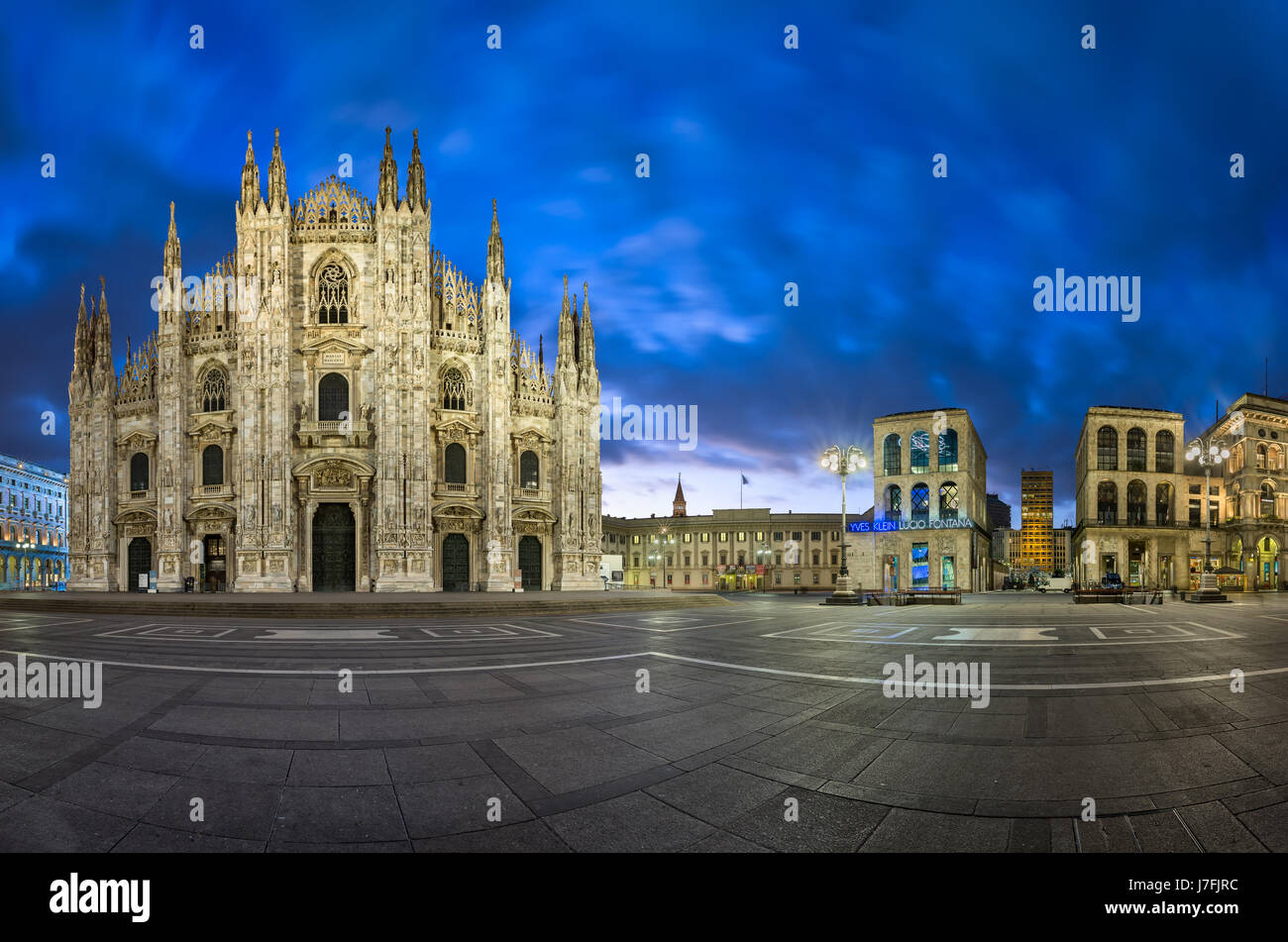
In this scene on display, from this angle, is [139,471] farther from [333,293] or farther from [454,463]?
[454,463]

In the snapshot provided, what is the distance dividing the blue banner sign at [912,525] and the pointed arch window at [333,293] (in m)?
50.4

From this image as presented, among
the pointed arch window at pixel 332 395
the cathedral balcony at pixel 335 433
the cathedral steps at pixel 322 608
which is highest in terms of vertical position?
the pointed arch window at pixel 332 395

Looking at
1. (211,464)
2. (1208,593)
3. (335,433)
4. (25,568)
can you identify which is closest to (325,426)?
(335,433)

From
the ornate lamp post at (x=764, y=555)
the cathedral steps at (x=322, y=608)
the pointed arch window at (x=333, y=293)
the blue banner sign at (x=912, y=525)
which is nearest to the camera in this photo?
the cathedral steps at (x=322, y=608)

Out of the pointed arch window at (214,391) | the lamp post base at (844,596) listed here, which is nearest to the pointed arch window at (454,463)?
the pointed arch window at (214,391)

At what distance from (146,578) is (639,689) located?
148 feet

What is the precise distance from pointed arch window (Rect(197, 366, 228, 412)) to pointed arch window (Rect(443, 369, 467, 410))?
14011 mm

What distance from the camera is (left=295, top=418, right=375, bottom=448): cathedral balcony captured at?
1552 inches

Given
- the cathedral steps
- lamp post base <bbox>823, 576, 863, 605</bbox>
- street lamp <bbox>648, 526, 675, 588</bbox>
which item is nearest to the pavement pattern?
the cathedral steps

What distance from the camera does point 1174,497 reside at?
71250 millimetres

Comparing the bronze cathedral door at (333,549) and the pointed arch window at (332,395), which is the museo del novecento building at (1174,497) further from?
the pointed arch window at (332,395)

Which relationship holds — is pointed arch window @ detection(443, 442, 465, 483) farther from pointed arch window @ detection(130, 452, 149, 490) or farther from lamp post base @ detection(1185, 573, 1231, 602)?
lamp post base @ detection(1185, 573, 1231, 602)

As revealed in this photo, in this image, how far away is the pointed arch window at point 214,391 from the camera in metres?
41.7

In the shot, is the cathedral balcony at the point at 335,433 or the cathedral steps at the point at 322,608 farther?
the cathedral balcony at the point at 335,433
